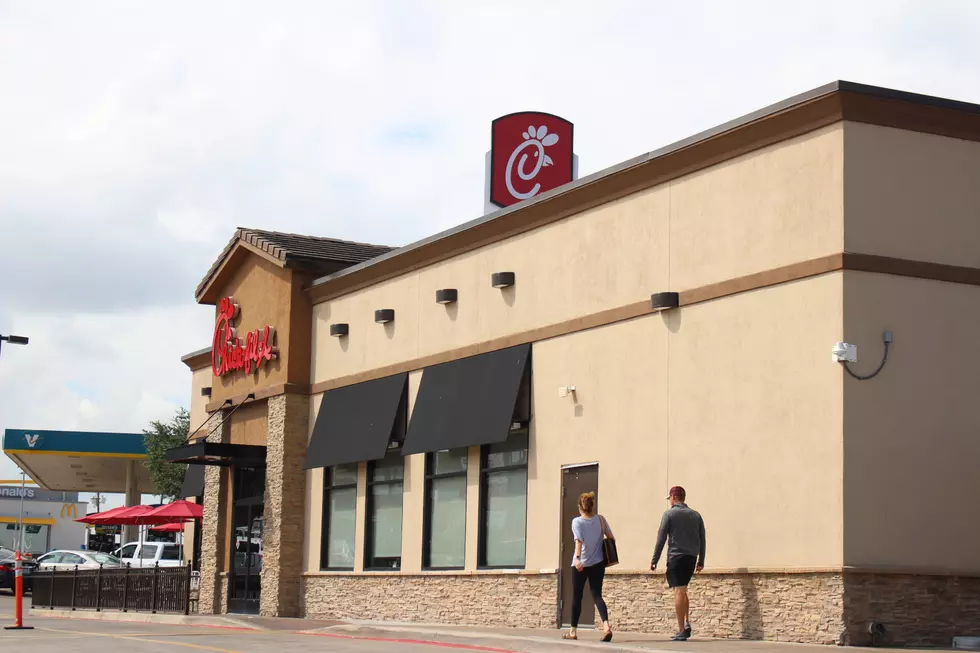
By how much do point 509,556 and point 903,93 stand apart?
9.34 m

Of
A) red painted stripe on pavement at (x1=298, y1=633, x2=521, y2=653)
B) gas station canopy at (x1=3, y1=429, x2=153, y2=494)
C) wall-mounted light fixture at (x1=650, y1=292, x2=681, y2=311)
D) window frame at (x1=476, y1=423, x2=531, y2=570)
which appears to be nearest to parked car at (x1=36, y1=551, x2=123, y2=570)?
gas station canopy at (x1=3, y1=429, x2=153, y2=494)

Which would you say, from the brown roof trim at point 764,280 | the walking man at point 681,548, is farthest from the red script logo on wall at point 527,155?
the walking man at point 681,548

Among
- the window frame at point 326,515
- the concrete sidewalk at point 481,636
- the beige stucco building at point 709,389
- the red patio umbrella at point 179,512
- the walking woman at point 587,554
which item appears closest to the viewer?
the concrete sidewalk at point 481,636

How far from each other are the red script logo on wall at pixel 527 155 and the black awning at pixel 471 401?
708 cm

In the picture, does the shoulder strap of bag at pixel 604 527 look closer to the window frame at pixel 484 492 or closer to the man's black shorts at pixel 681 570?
the man's black shorts at pixel 681 570

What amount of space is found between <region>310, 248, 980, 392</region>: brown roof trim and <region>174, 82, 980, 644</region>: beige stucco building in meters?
0.04

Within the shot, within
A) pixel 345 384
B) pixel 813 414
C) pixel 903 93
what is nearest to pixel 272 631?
pixel 345 384

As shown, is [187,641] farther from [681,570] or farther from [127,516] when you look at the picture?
[127,516]

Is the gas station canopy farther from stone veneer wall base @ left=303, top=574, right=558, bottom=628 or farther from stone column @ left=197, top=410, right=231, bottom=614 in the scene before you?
stone veneer wall base @ left=303, top=574, right=558, bottom=628

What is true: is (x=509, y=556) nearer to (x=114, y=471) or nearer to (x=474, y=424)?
(x=474, y=424)

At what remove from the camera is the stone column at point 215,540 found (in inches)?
1195

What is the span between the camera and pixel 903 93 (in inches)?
645

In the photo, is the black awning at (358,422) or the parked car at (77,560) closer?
the black awning at (358,422)

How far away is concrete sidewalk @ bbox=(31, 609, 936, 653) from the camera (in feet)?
50.2
